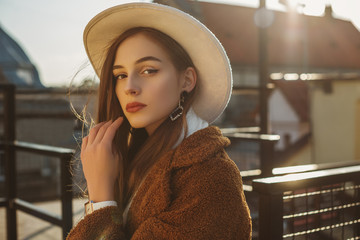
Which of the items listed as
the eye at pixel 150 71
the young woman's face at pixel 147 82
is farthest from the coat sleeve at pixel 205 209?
the eye at pixel 150 71

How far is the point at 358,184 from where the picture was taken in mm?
1755

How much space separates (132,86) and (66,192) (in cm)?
157

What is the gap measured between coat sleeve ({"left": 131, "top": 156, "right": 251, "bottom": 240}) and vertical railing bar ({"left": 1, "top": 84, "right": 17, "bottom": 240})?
2.81 m

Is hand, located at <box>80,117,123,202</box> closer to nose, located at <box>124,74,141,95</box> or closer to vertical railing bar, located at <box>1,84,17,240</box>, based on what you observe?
nose, located at <box>124,74,141,95</box>

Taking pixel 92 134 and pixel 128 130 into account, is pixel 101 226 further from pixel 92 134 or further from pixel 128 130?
pixel 128 130

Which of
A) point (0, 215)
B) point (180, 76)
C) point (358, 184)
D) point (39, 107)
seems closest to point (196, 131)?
point (180, 76)

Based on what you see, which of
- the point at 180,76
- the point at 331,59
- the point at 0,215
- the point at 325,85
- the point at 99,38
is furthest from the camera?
the point at 331,59

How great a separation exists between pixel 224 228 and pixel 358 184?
88 centimetres

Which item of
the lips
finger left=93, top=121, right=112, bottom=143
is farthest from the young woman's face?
finger left=93, top=121, right=112, bottom=143

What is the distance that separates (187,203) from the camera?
3.91 feet

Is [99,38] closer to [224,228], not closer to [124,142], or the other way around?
[124,142]

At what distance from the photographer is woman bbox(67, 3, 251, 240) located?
1.19 metres

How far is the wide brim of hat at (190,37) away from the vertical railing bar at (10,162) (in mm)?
2345

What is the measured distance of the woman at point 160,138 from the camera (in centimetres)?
119
